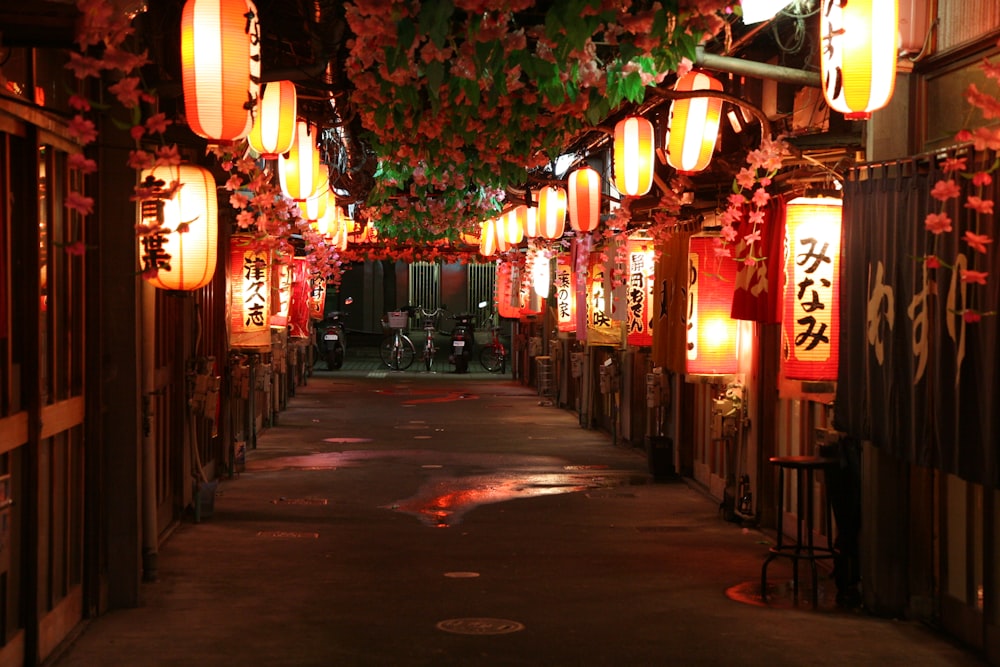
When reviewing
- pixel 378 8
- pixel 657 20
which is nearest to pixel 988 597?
pixel 657 20

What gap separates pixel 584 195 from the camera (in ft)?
69.2

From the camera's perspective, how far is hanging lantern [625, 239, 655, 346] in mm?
20547

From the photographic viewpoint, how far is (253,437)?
24.7 meters

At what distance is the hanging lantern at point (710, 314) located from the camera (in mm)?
16016

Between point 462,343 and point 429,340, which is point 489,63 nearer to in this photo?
point 462,343

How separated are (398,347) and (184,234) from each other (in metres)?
39.4

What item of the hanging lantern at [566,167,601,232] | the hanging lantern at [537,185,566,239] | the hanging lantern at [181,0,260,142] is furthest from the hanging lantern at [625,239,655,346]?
the hanging lantern at [181,0,260,142]

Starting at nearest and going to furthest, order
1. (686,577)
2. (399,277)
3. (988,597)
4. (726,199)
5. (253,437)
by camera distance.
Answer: (988,597), (686,577), (726,199), (253,437), (399,277)

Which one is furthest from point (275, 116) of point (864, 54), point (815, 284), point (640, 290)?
point (640, 290)

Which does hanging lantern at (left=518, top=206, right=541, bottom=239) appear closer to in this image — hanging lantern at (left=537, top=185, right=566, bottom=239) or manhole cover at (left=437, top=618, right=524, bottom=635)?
hanging lantern at (left=537, top=185, right=566, bottom=239)

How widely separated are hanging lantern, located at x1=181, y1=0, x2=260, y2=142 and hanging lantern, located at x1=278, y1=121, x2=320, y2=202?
8087mm

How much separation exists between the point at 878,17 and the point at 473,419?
22449mm

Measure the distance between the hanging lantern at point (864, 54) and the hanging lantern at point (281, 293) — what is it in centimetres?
1456

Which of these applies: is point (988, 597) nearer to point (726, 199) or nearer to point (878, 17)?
point (878, 17)
